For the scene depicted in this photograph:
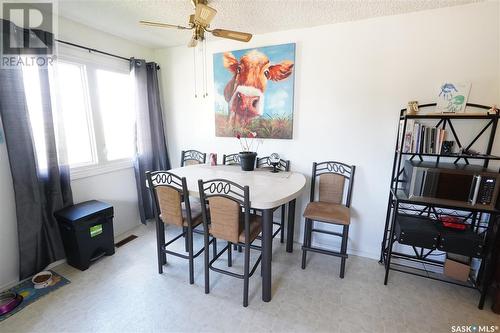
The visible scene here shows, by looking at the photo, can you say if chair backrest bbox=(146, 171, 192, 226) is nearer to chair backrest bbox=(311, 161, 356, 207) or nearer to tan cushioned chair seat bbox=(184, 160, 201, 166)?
tan cushioned chair seat bbox=(184, 160, 201, 166)

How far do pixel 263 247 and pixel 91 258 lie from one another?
6.06 feet

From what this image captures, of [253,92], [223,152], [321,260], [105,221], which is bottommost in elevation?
[321,260]

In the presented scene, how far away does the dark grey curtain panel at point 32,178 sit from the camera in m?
1.90

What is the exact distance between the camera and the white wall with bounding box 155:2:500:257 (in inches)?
77.9

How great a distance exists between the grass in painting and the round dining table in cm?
44

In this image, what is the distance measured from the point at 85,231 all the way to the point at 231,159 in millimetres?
1744

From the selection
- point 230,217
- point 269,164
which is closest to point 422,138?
point 269,164

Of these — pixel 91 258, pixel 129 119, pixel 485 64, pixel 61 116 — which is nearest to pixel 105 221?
pixel 91 258

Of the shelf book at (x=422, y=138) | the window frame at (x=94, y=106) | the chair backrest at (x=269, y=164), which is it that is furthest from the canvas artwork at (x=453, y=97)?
the window frame at (x=94, y=106)

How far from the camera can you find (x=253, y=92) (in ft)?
9.12

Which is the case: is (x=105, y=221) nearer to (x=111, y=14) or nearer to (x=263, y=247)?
(x=263, y=247)

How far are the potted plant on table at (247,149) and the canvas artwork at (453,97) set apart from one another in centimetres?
176

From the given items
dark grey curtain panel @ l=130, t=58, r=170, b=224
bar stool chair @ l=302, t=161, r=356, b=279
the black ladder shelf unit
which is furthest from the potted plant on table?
the black ladder shelf unit

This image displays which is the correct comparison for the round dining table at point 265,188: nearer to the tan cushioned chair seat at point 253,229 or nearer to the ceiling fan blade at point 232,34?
the tan cushioned chair seat at point 253,229
